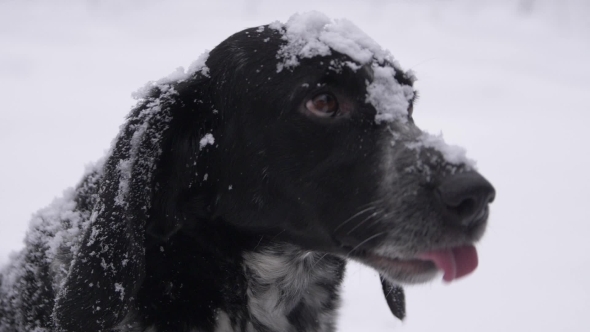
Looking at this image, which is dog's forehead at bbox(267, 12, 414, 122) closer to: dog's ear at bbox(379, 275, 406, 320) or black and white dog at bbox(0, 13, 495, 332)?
black and white dog at bbox(0, 13, 495, 332)

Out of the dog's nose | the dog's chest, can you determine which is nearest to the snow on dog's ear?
the dog's chest

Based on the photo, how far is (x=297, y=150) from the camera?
91.0 inches

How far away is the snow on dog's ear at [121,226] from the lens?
7.44ft

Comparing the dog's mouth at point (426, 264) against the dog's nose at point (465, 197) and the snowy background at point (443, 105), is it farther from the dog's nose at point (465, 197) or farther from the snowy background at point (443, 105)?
the snowy background at point (443, 105)

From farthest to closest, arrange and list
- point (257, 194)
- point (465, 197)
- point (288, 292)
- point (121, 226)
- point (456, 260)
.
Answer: point (288, 292) < point (257, 194) < point (121, 226) < point (456, 260) < point (465, 197)

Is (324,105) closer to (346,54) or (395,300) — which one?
(346,54)

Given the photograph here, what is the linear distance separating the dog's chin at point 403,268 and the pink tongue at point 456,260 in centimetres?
6

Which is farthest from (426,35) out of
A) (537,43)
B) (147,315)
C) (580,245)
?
(147,315)

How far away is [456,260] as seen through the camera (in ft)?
7.14

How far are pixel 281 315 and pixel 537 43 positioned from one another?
40.2 ft

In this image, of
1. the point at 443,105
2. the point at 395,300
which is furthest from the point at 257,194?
the point at 443,105

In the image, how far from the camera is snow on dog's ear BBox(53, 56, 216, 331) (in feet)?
7.44

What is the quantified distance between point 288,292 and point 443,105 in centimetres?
752

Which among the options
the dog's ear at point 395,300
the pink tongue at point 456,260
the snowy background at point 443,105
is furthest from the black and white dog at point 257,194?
the snowy background at point 443,105
